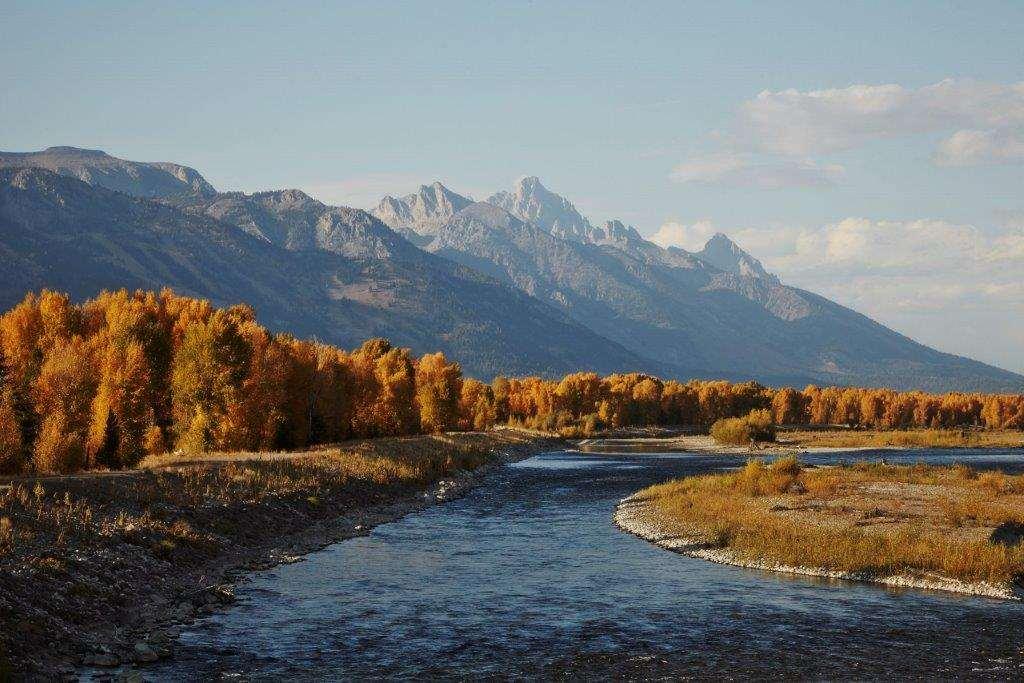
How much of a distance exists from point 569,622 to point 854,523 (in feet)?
74.3

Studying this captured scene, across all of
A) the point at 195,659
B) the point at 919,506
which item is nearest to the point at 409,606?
the point at 195,659

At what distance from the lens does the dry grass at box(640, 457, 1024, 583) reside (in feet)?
122

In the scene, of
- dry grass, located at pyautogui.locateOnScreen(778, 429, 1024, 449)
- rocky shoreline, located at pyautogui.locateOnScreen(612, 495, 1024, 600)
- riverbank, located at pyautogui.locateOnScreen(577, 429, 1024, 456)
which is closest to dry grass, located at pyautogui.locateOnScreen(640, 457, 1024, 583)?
rocky shoreline, located at pyautogui.locateOnScreen(612, 495, 1024, 600)

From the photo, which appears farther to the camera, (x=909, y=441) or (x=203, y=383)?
(x=909, y=441)

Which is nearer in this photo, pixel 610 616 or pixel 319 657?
pixel 319 657

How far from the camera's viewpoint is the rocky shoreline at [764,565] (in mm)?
33719

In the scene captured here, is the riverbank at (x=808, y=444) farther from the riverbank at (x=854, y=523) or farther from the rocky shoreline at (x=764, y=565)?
the rocky shoreline at (x=764, y=565)

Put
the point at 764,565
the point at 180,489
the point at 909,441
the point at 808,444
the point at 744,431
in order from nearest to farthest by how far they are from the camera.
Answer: the point at 764,565 → the point at 180,489 → the point at 808,444 → the point at 744,431 → the point at 909,441

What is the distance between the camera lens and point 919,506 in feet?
165

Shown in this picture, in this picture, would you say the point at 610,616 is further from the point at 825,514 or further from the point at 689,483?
the point at 689,483

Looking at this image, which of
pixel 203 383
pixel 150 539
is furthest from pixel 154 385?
pixel 150 539

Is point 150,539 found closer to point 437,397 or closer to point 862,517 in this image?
point 862,517

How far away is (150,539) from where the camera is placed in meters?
35.3

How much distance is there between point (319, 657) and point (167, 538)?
1475 cm
